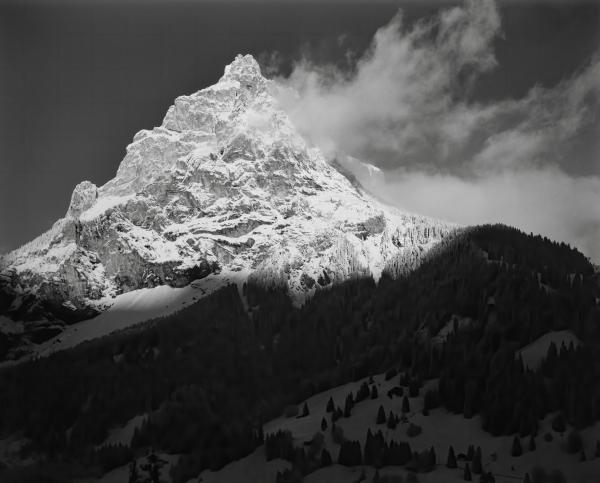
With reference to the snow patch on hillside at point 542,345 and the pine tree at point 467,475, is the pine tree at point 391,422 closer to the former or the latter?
the pine tree at point 467,475

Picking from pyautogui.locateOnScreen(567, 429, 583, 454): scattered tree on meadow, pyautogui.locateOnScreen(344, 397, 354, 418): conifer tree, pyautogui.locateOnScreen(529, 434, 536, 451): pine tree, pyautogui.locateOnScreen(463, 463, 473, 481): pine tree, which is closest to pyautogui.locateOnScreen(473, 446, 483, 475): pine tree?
pyautogui.locateOnScreen(463, 463, 473, 481): pine tree

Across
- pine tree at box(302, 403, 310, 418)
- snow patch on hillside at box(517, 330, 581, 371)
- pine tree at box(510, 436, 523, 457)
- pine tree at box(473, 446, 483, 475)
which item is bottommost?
pine tree at box(473, 446, 483, 475)

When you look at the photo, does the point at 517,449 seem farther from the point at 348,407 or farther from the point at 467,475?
the point at 348,407

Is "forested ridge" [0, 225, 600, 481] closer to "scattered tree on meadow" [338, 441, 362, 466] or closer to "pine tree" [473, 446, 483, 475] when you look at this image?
"pine tree" [473, 446, 483, 475]

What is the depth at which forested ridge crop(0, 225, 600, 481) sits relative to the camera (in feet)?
302

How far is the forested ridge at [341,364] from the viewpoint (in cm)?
9212

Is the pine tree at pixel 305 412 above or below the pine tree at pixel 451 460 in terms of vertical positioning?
above

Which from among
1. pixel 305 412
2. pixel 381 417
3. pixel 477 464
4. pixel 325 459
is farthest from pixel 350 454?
pixel 305 412

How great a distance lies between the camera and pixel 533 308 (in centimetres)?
12456

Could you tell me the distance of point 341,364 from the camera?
15762 centimetres

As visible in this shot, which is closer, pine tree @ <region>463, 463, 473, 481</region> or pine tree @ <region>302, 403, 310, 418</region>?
pine tree @ <region>463, 463, 473, 481</region>

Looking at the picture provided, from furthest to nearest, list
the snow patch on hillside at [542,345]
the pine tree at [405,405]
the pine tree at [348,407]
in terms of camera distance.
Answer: the snow patch on hillside at [542,345], the pine tree at [348,407], the pine tree at [405,405]

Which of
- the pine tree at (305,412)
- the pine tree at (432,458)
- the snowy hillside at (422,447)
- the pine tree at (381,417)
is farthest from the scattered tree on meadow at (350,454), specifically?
the pine tree at (305,412)

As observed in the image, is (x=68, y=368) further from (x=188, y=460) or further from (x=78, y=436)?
(x=188, y=460)
